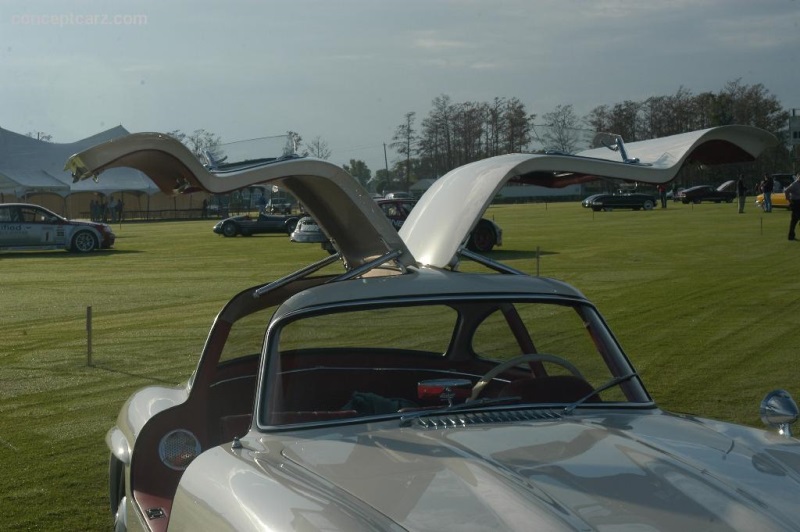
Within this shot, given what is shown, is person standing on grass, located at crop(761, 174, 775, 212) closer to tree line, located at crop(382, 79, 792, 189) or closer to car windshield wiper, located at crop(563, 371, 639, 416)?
tree line, located at crop(382, 79, 792, 189)

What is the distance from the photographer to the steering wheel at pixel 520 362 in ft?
14.8

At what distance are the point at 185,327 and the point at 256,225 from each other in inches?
1277

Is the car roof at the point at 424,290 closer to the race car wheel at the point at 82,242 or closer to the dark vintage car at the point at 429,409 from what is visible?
the dark vintage car at the point at 429,409

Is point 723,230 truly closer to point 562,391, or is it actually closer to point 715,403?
point 715,403

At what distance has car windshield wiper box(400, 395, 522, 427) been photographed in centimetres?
418

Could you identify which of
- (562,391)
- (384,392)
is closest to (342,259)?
(384,392)

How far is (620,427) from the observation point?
4066 millimetres

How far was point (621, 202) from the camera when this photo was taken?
6800cm

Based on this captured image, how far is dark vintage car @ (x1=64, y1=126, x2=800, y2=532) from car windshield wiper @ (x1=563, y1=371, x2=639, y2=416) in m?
0.01

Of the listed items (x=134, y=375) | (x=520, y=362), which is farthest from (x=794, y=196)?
(x=520, y=362)

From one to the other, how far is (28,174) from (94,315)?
62397 mm

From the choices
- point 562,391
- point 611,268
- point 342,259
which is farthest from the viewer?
point 611,268

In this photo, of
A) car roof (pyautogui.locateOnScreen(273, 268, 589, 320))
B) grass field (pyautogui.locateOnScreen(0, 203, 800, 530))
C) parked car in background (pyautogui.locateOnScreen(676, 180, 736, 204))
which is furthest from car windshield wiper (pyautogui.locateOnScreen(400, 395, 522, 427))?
parked car in background (pyautogui.locateOnScreen(676, 180, 736, 204))

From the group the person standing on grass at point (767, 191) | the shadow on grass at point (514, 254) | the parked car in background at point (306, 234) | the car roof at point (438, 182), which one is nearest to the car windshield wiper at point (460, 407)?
the car roof at point (438, 182)
